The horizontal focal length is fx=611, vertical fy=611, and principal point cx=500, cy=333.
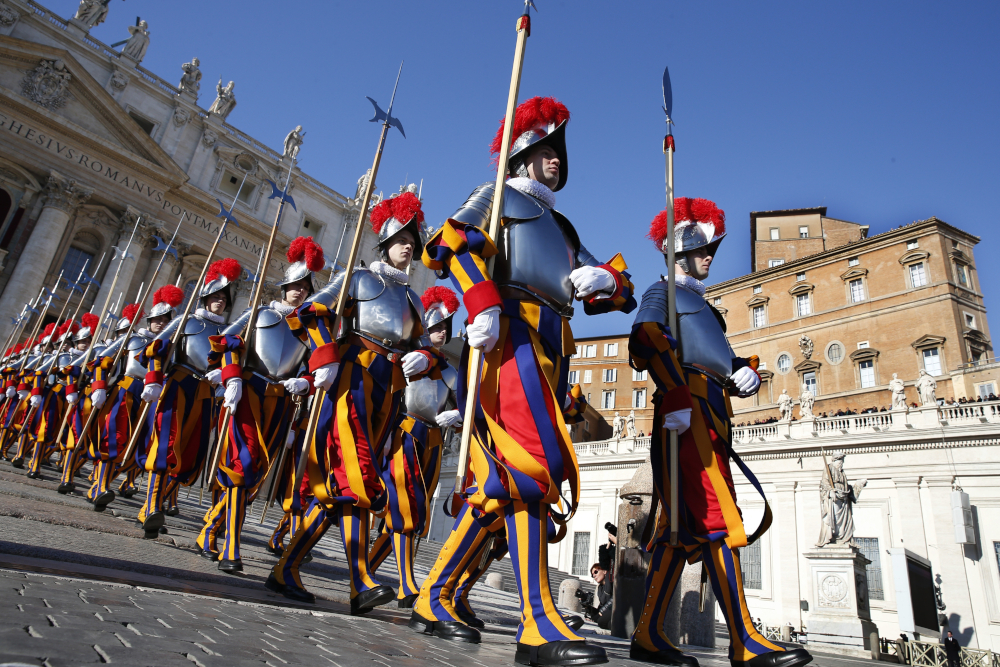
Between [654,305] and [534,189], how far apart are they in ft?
4.39

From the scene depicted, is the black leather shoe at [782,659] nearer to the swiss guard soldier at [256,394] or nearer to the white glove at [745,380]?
the white glove at [745,380]

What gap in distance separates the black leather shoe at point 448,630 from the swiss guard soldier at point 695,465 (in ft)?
4.15

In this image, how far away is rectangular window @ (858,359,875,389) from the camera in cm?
3625

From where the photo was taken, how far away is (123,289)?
30031mm

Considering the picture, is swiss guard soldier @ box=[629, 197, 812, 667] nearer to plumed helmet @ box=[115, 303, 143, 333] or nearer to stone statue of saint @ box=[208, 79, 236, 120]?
plumed helmet @ box=[115, 303, 143, 333]

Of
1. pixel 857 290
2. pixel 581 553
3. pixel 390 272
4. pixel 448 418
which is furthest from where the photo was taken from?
pixel 857 290

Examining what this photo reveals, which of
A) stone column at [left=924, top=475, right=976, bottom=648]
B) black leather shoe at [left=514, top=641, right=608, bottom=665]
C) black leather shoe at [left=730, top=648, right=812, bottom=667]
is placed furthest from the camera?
stone column at [left=924, top=475, right=976, bottom=648]

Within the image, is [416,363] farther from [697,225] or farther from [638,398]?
[638,398]

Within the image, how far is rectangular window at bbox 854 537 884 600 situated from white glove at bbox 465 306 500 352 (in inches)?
893

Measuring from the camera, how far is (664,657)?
11.8ft

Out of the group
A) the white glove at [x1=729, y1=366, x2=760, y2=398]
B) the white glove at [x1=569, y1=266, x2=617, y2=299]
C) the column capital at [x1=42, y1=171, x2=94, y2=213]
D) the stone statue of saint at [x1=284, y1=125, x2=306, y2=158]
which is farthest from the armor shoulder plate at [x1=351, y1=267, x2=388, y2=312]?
the stone statue of saint at [x1=284, y1=125, x2=306, y2=158]

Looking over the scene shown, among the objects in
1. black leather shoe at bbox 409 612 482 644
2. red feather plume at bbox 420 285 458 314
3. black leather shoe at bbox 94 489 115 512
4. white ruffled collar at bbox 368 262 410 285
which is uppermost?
red feather plume at bbox 420 285 458 314

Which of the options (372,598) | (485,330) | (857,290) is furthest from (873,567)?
(485,330)

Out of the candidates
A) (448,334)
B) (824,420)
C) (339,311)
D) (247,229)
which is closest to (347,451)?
(339,311)
